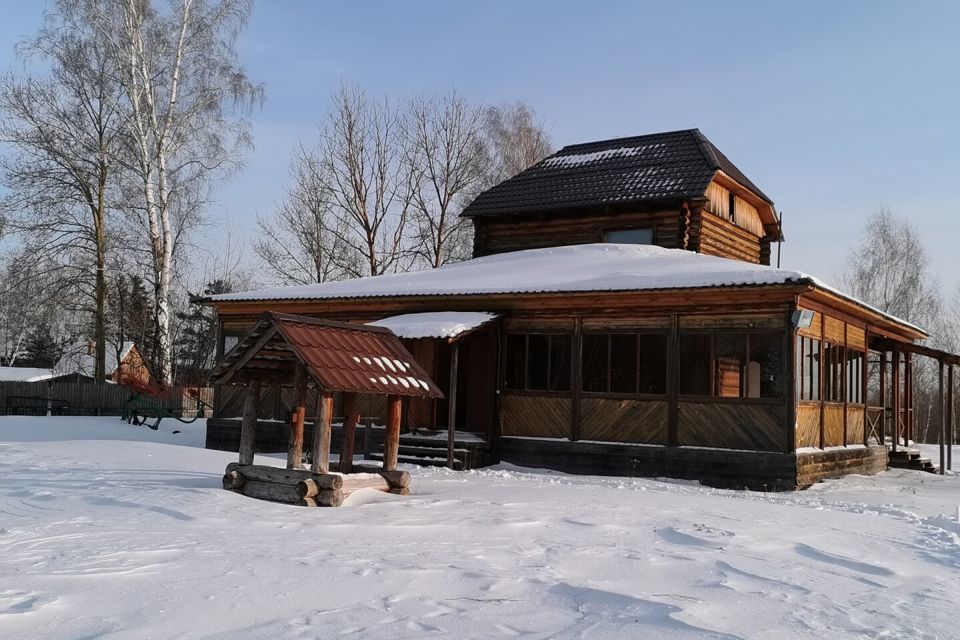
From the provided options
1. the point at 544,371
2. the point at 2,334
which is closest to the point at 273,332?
the point at 544,371

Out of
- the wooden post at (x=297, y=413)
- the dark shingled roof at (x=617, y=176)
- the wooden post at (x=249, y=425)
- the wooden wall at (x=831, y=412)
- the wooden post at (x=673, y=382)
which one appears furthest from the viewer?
the dark shingled roof at (x=617, y=176)

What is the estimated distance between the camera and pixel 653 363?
1741 centimetres

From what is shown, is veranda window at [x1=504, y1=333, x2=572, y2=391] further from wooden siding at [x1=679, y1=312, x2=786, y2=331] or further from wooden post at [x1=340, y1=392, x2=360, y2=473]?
wooden post at [x1=340, y1=392, x2=360, y2=473]

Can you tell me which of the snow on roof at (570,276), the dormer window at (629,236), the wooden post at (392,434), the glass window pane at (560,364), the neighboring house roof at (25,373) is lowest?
the wooden post at (392,434)

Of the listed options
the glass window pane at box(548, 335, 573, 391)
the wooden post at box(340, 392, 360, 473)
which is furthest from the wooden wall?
the wooden post at box(340, 392, 360, 473)

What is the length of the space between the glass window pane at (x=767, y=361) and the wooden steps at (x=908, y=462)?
3.02 meters

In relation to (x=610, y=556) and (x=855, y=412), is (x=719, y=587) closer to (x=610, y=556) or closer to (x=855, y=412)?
(x=610, y=556)

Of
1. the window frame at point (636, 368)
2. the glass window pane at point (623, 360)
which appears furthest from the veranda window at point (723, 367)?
the window frame at point (636, 368)

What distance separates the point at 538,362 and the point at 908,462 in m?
9.55

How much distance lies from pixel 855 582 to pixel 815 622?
1.50 m

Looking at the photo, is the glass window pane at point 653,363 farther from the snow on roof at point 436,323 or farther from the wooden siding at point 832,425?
the snow on roof at point 436,323

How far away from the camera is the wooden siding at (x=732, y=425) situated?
13.8 meters

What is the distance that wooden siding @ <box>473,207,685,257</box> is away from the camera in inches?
785

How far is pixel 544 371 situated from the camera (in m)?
16.2
